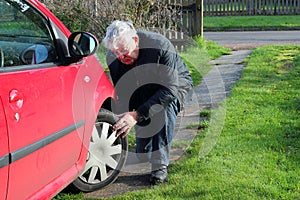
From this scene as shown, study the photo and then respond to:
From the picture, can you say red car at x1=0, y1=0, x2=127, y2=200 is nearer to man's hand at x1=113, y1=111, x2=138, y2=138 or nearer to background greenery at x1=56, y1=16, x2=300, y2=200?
man's hand at x1=113, y1=111, x2=138, y2=138

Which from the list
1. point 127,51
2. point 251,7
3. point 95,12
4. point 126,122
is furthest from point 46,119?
point 251,7

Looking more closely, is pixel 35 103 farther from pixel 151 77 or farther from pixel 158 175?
pixel 158 175

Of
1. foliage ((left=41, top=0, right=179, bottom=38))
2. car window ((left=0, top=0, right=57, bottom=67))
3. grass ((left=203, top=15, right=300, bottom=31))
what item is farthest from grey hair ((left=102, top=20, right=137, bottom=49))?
grass ((left=203, top=15, right=300, bottom=31))

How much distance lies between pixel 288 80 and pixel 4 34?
5436mm

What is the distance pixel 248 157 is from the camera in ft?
15.2

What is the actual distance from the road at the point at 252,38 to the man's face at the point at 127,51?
9.65 metres

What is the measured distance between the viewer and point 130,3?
9516mm

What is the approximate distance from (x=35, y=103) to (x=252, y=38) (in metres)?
13.5

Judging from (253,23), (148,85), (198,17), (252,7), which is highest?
(148,85)

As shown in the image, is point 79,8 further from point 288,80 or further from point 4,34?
point 4,34

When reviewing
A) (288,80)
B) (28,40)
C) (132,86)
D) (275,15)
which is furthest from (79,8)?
(275,15)

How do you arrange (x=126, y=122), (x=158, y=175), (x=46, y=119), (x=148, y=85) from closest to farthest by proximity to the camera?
1. (x=46, y=119)
2. (x=126, y=122)
3. (x=158, y=175)
4. (x=148, y=85)

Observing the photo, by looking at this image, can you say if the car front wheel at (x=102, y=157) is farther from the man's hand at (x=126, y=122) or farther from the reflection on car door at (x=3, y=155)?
the reflection on car door at (x=3, y=155)

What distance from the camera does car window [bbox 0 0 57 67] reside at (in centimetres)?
325
